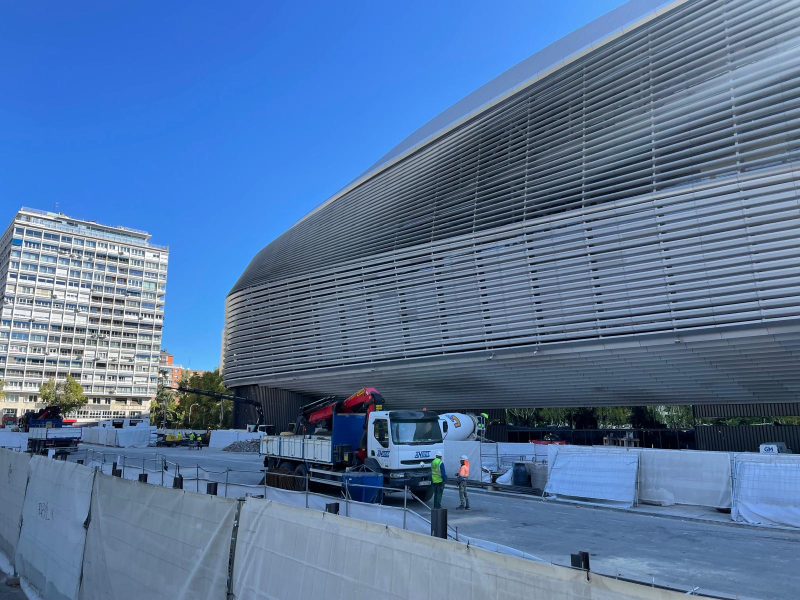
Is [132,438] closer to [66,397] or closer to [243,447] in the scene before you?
[243,447]

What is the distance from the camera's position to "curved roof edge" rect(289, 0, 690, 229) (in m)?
30.9

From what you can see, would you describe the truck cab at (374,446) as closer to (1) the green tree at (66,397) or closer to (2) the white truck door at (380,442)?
(2) the white truck door at (380,442)

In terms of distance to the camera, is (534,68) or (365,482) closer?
(365,482)

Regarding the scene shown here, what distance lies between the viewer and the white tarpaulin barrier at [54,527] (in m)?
11.2

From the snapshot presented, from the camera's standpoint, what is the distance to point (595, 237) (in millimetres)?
28297

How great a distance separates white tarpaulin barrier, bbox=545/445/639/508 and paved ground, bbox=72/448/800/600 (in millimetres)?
765

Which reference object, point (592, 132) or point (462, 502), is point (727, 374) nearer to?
point (592, 132)

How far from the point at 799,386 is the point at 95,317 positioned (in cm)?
11870

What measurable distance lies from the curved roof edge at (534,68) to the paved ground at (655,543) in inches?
1058

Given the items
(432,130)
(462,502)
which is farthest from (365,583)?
(432,130)

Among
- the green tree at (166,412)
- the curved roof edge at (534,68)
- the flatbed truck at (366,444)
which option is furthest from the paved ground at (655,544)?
the green tree at (166,412)

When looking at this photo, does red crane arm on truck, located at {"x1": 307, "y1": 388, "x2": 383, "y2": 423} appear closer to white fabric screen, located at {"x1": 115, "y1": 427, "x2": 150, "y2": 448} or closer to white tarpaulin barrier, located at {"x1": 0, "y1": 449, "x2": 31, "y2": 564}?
white tarpaulin barrier, located at {"x1": 0, "y1": 449, "x2": 31, "y2": 564}

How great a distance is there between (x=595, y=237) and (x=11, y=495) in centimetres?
2618

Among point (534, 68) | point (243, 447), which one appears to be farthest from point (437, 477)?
point (243, 447)
